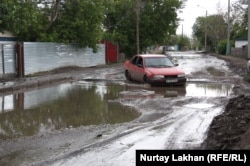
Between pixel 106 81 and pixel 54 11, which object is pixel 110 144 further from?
pixel 54 11

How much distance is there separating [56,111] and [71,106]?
1.05 m

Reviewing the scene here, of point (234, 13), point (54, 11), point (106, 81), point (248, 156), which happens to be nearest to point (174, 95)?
point (106, 81)

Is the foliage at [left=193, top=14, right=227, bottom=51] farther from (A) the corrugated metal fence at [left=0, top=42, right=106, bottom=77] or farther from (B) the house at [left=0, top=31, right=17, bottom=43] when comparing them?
(B) the house at [left=0, top=31, right=17, bottom=43]

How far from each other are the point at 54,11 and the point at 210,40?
78452 mm

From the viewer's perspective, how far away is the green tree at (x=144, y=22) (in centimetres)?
4709

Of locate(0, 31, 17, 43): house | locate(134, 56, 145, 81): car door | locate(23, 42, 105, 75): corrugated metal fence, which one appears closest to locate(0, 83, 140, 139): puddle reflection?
locate(134, 56, 145, 81): car door

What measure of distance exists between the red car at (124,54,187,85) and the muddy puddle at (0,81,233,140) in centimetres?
43

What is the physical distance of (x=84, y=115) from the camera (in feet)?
37.7

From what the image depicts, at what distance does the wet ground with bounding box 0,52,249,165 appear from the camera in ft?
24.1

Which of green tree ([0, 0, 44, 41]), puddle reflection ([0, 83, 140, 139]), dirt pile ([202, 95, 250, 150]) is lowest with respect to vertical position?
puddle reflection ([0, 83, 140, 139])

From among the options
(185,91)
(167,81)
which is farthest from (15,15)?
(185,91)

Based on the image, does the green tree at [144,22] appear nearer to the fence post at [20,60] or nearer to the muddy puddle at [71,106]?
the fence post at [20,60]

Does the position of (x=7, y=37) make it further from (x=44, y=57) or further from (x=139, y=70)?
(x=139, y=70)

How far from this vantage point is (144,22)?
159ft
